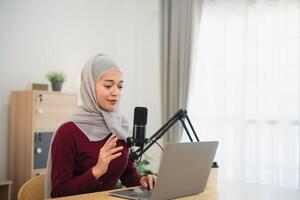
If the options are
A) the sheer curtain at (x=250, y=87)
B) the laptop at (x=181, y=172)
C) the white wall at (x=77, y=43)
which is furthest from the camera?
the sheer curtain at (x=250, y=87)

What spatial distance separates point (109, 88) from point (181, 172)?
60cm

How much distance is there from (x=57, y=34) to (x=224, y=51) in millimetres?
1838

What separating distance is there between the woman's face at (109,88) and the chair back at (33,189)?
1.53 ft

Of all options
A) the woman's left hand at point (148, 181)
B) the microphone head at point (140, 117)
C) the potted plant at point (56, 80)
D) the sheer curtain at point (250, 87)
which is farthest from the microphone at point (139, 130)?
the sheer curtain at point (250, 87)

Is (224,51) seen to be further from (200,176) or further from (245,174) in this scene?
(200,176)

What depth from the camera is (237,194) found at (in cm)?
180

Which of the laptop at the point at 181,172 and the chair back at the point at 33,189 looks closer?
the laptop at the point at 181,172

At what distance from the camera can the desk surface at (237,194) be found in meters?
1.64

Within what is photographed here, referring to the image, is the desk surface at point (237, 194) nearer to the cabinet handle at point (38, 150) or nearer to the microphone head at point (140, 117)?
the microphone head at point (140, 117)

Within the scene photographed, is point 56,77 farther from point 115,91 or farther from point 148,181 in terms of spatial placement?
point 148,181

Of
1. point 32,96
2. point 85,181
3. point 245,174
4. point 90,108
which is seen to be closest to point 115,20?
point 32,96

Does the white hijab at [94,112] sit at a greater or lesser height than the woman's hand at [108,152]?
greater

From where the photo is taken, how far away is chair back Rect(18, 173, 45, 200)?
5.85ft

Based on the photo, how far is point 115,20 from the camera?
5.16 m
